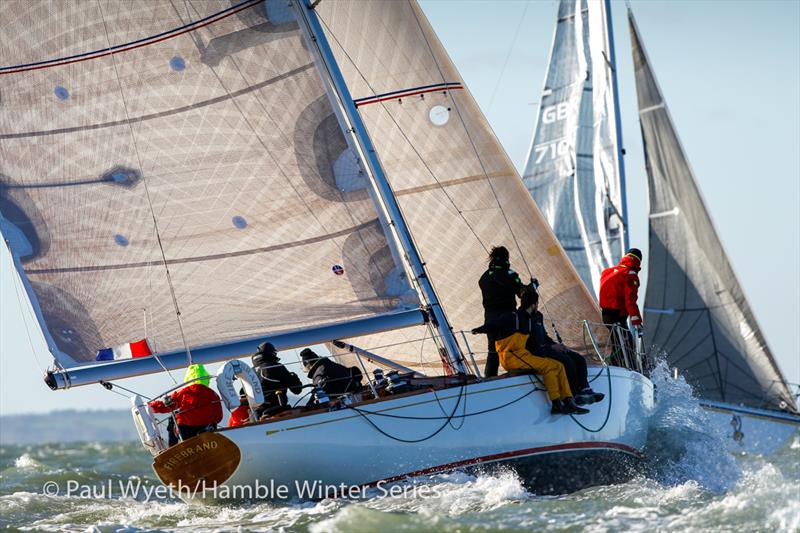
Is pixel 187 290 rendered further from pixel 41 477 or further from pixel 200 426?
pixel 41 477

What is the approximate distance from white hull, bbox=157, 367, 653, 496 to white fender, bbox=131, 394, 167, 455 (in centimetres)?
99

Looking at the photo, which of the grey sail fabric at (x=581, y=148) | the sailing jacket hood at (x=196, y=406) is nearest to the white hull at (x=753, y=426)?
the grey sail fabric at (x=581, y=148)

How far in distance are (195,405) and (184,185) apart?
7.05 feet

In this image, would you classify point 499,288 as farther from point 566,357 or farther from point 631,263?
point 631,263

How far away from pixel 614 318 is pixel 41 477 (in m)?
7.21

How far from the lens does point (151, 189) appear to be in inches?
460

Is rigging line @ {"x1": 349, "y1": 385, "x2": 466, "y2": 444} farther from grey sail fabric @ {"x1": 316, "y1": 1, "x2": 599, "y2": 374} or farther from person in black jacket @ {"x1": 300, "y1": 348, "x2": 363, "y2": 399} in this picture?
grey sail fabric @ {"x1": 316, "y1": 1, "x2": 599, "y2": 374}

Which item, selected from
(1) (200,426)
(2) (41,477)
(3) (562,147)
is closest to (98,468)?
(2) (41,477)

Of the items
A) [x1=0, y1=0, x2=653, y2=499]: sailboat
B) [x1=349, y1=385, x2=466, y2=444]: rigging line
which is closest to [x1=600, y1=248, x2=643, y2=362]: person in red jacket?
[x1=0, y1=0, x2=653, y2=499]: sailboat

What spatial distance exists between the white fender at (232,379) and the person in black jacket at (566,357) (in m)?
2.15

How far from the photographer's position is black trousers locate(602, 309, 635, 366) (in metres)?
12.0

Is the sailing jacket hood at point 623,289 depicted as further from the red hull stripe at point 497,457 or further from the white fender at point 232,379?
the white fender at point 232,379

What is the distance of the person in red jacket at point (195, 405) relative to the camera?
10508 mm

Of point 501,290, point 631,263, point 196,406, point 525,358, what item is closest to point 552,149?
point 631,263
